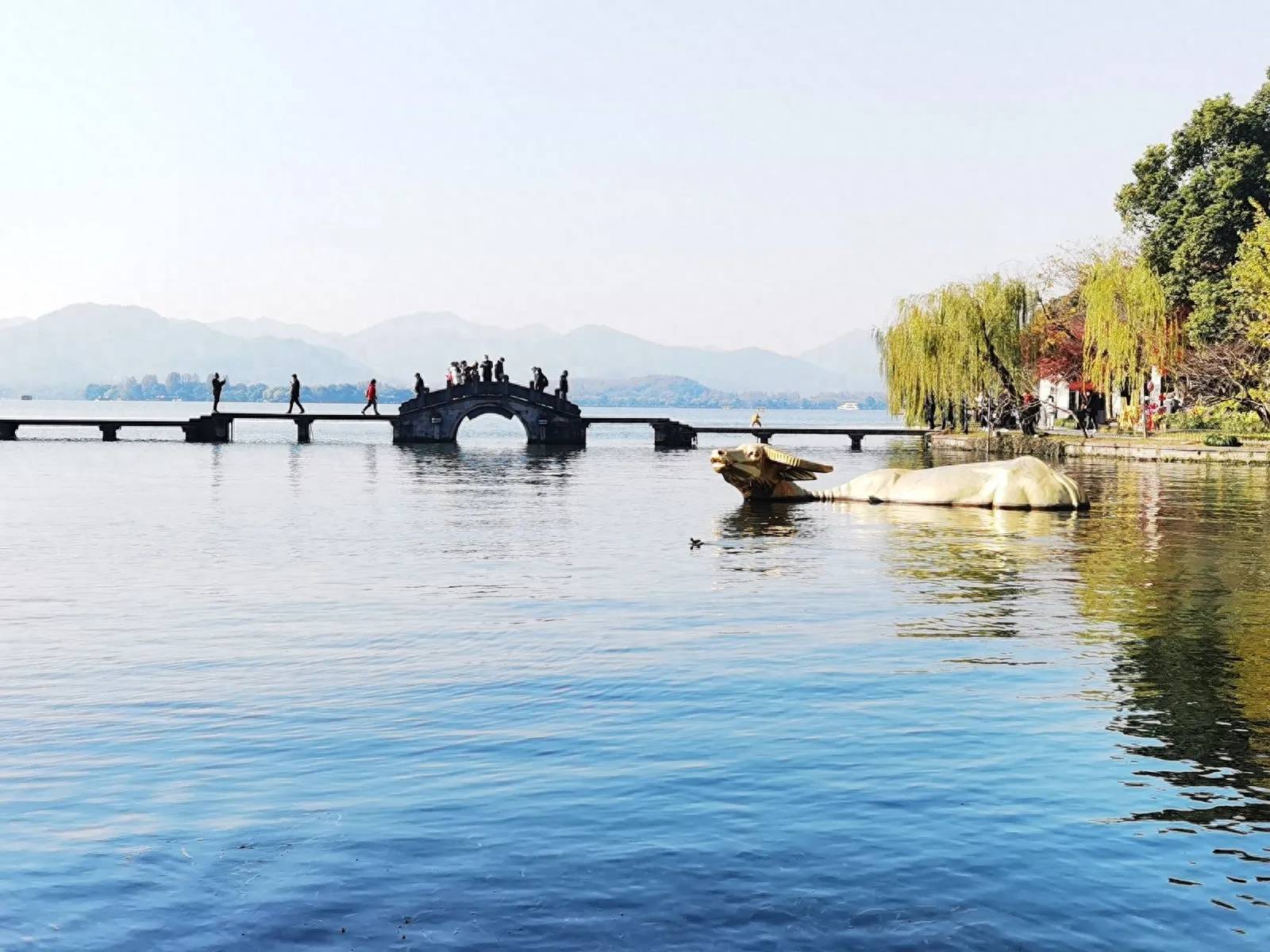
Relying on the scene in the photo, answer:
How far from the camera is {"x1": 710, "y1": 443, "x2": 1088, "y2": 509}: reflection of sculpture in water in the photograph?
34438 mm

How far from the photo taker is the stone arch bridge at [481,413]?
298 ft

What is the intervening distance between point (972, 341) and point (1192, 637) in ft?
202

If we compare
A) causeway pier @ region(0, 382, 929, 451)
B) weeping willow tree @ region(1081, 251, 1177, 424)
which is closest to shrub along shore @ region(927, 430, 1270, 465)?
weeping willow tree @ region(1081, 251, 1177, 424)

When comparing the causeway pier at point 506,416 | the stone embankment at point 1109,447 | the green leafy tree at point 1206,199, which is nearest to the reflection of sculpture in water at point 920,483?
the stone embankment at point 1109,447

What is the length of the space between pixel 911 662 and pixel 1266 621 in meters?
5.40

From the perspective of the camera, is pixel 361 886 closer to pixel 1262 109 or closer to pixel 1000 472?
pixel 1000 472

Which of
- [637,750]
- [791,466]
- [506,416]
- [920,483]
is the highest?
[506,416]

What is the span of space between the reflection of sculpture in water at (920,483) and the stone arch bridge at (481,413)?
53.7 meters

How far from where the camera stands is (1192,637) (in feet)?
52.6

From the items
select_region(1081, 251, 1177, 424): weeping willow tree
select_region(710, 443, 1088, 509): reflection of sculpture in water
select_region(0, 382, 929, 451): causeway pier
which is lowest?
select_region(710, 443, 1088, 509): reflection of sculpture in water

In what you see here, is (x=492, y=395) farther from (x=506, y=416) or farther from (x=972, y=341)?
(x=972, y=341)

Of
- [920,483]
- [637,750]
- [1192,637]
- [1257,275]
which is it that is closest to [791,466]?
[920,483]

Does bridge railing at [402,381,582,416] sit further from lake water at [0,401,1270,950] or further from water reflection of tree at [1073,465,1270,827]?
lake water at [0,401,1270,950]

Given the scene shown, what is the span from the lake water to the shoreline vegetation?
4125cm
